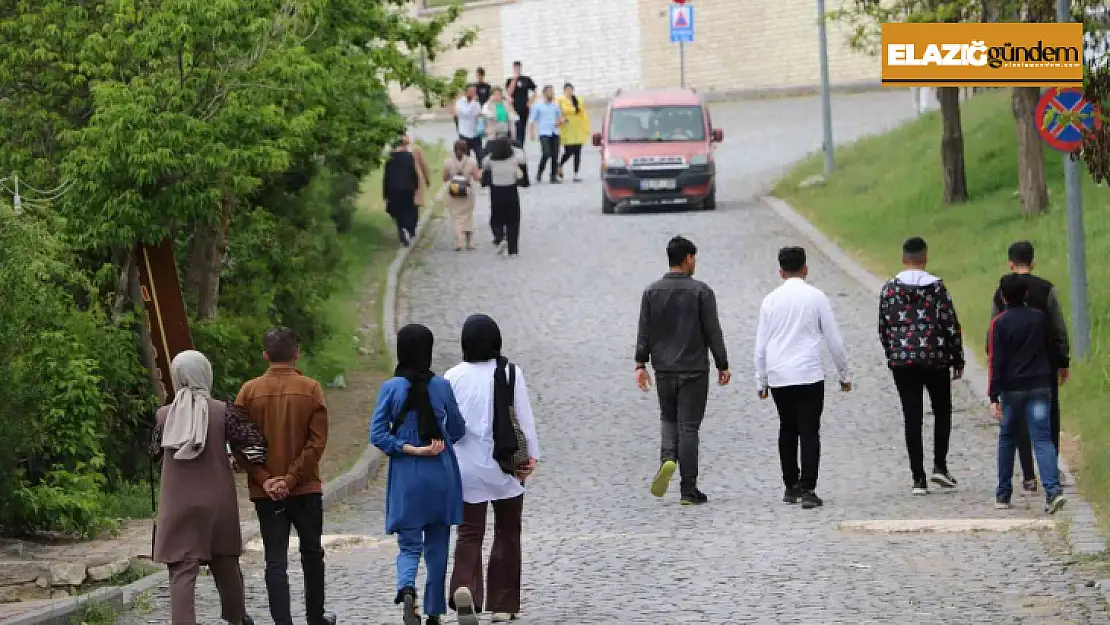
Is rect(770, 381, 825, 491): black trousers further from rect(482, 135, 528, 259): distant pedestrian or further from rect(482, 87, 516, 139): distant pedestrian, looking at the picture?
rect(482, 87, 516, 139): distant pedestrian

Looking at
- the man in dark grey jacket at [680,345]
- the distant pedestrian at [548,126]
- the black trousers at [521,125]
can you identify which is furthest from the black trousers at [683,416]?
the black trousers at [521,125]

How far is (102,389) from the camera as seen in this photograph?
52.0ft

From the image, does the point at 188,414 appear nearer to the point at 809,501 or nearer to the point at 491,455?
the point at 491,455

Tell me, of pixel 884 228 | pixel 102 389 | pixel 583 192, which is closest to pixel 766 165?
pixel 583 192

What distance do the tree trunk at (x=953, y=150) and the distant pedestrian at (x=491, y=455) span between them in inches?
787

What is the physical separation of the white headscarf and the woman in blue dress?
0.84 meters

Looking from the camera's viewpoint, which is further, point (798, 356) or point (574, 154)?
point (574, 154)

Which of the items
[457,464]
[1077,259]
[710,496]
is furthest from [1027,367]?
[1077,259]

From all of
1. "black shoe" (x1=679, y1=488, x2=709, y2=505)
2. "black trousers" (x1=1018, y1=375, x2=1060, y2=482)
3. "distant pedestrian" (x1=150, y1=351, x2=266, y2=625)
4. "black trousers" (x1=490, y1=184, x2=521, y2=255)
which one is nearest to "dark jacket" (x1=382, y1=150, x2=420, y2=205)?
"black trousers" (x1=490, y1=184, x2=521, y2=255)

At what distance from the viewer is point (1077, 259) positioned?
18.5 metres

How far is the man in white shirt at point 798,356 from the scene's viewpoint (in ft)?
45.0

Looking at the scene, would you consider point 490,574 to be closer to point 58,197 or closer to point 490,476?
point 490,476

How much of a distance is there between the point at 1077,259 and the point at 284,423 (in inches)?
416

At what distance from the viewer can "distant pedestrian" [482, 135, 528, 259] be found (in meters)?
28.8
